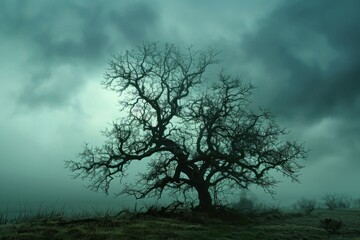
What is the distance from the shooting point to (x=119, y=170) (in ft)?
93.9

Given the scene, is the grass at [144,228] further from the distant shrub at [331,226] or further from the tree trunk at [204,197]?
the tree trunk at [204,197]

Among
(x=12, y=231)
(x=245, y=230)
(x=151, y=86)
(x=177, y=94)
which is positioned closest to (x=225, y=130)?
(x=177, y=94)

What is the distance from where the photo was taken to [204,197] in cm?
2862

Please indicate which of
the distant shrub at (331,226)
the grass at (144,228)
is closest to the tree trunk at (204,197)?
the grass at (144,228)

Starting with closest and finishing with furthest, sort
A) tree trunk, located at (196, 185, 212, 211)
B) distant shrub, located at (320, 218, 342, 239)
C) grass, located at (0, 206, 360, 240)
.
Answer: grass, located at (0, 206, 360, 240), distant shrub, located at (320, 218, 342, 239), tree trunk, located at (196, 185, 212, 211)

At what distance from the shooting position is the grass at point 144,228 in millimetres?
17125

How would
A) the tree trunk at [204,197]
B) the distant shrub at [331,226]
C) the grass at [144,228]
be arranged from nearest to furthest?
1. the grass at [144,228]
2. the distant shrub at [331,226]
3. the tree trunk at [204,197]

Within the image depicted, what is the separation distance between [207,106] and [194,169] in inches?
186

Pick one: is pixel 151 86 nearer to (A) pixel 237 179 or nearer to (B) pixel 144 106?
(B) pixel 144 106

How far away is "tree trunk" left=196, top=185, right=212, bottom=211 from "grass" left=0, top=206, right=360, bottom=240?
1.56 meters

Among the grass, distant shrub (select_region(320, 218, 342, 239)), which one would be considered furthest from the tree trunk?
distant shrub (select_region(320, 218, 342, 239))

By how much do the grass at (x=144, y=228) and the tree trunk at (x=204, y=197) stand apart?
5.11 ft

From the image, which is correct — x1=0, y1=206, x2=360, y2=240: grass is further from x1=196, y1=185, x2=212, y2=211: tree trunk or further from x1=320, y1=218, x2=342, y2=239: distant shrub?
x1=196, y1=185, x2=212, y2=211: tree trunk

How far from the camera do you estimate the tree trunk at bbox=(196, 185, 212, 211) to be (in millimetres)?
28359
